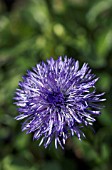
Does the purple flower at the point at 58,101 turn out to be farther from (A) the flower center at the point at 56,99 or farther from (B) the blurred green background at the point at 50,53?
(B) the blurred green background at the point at 50,53

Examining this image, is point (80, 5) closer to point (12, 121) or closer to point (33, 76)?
point (12, 121)

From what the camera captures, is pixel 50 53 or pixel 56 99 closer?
pixel 56 99

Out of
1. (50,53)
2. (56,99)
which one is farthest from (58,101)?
(50,53)

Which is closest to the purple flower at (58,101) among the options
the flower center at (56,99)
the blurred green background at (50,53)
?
the flower center at (56,99)

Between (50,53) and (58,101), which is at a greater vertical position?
(50,53)

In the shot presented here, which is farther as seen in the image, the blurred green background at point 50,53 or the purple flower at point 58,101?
the blurred green background at point 50,53

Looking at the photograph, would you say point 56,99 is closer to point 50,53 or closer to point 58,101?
point 58,101

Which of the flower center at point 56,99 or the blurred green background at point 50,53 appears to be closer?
the flower center at point 56,99

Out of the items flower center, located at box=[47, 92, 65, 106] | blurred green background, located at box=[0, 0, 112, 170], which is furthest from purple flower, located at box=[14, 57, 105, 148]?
blurred green background, located at box=[0, 0, 112, 170]
